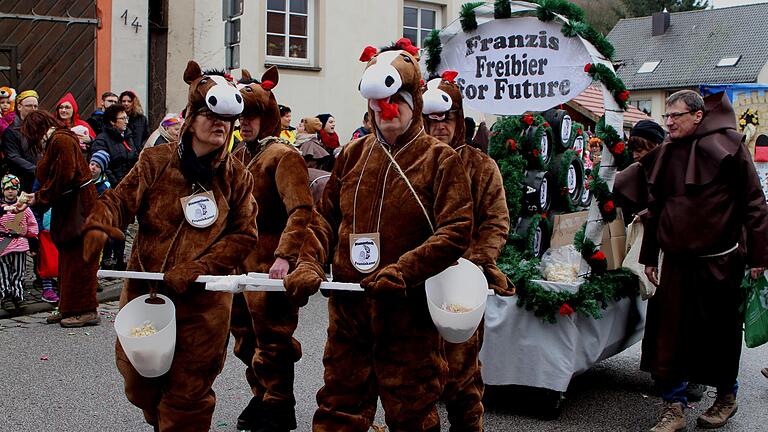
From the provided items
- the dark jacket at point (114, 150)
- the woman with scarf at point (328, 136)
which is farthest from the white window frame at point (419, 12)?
the dark jacket at point (114, 150)

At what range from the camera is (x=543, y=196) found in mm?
6449

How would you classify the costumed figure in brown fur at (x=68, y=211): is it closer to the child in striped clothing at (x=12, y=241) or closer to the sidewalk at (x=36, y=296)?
the child in striped clothing at (x=12, y=241)

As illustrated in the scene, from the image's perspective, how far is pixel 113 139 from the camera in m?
9.05

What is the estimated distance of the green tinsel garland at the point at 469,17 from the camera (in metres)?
5.90

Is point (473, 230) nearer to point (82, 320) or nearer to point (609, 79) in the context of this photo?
point (609, 79)

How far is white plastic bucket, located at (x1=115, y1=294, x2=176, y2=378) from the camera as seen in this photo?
3.64 metres

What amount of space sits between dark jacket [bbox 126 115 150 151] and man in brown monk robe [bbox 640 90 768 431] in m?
6.42

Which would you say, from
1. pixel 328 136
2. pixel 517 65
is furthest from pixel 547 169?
pixel 328 136

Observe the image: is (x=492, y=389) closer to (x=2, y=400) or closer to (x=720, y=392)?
(x=720, y=392)

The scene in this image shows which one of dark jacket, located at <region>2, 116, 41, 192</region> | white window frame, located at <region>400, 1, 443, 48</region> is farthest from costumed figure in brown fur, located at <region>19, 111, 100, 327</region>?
white window frame, located at <region>400, 1, 443, 48</region>

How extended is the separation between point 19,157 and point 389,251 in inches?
232

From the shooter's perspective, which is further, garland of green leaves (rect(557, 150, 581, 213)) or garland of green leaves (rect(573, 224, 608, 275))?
garland of green leaves (rect(557, 150, 581, 213))

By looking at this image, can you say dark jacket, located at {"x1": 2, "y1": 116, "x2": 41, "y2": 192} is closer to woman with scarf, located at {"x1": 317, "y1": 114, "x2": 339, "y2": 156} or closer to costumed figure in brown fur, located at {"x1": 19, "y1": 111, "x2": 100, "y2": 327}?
costumed figure in brown fur, located at {"x1": 19, "y1": 111, "x2": 100, "y2": 327}

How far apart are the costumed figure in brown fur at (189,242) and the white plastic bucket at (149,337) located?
0.08 meters
